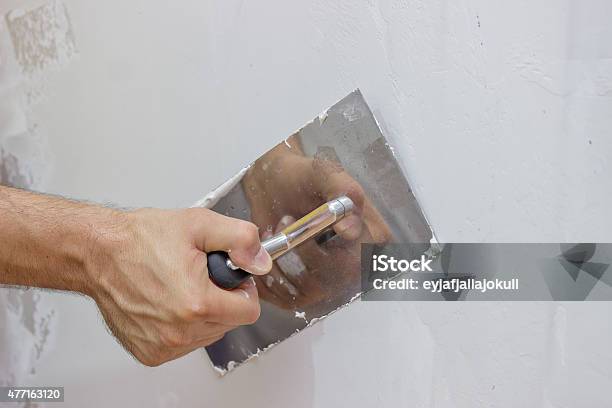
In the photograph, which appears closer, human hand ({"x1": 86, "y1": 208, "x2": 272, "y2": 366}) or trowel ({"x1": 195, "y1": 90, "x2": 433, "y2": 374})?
human hand ({"x1": 86, "y1": 208, "x2": 272, "y2": 366})

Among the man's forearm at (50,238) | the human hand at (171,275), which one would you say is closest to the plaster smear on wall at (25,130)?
the man's forearm at (50,238)

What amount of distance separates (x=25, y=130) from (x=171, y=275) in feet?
2.59

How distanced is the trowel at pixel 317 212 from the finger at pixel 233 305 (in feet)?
0.05

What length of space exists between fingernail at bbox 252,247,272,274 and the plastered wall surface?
18cm

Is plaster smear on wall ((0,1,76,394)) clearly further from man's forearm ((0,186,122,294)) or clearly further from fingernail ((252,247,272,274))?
fingernail ((252,247,272,274))

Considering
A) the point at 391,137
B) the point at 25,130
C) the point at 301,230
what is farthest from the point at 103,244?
the point at 25,130

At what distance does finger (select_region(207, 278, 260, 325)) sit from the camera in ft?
2.25

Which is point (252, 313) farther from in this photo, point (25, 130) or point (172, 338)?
point (25, 130)

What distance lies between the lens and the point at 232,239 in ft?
2.25

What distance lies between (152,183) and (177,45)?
0.76 feet

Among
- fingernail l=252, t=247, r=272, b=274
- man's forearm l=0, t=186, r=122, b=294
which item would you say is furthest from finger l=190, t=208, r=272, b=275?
man's forearm l=0, t=186, r=122, b=294

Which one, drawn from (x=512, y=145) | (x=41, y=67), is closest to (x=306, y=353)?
(x=512, y=145)

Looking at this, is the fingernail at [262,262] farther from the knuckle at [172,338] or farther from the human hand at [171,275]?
the knuckle at [172,338]

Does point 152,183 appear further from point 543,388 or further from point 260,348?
point 543,388
